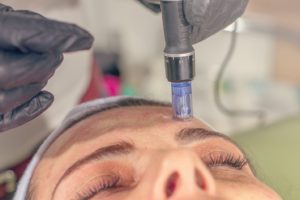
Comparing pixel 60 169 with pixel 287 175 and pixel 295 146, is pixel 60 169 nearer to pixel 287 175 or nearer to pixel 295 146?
pixel 287 175

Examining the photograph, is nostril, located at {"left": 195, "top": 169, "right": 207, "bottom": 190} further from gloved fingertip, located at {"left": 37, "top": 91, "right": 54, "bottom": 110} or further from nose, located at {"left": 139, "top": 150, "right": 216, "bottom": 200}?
gloved fingertip, located at {"left": 37, "top": 91, "right": 54, "bottom": 110}

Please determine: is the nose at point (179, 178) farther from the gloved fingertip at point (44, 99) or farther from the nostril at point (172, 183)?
the gloved fingertip at point (44, 99)

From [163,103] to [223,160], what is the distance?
0.75 feet

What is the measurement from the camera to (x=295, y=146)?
5.65 feet

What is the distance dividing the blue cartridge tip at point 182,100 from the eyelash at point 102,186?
151 mm

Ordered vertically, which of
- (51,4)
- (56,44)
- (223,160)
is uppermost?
(56,44)

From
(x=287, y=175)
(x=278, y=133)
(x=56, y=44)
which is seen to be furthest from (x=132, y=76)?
(x=56, y=44)

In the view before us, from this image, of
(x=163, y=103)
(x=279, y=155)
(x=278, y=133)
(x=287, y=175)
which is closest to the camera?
(x=163, y=103)

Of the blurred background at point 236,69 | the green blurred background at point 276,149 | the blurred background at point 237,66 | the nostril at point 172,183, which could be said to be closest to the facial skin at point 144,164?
the nostril at point 172,183

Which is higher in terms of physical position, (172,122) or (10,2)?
(10,2)

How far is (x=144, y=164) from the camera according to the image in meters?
0.99

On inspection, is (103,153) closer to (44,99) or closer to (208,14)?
(44,99)

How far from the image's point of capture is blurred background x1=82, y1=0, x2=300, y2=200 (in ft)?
6.32

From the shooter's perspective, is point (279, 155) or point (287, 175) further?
point (279, 155)
